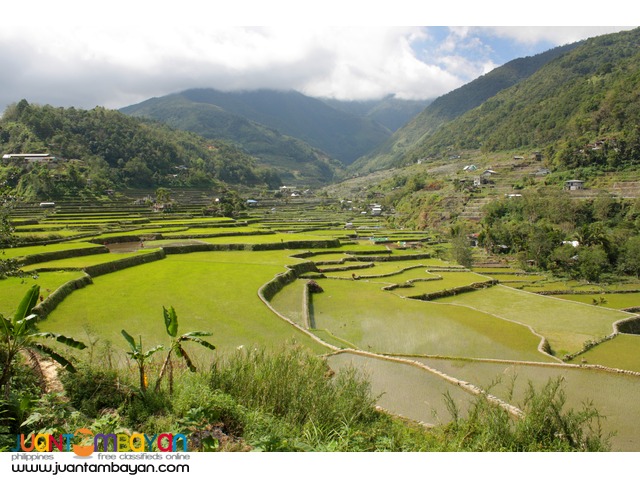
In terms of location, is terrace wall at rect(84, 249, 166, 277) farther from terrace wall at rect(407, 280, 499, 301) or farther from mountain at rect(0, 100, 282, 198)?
mountain at rect(0, 100, 282, 198)

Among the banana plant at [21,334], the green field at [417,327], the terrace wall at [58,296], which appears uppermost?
the banana plant at [21,334]

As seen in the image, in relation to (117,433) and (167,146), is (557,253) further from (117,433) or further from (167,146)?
(167,146)

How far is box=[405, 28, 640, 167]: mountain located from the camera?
216 feet

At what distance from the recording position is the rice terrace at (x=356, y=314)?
10.9m

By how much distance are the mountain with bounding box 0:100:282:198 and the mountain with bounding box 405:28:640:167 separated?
67862 mm

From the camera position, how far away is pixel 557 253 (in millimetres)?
39031

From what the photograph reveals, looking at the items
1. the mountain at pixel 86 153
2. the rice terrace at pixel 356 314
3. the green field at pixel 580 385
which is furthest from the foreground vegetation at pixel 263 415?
the mountain at pixel 86 153

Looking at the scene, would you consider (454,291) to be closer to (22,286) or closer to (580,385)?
(580,385)

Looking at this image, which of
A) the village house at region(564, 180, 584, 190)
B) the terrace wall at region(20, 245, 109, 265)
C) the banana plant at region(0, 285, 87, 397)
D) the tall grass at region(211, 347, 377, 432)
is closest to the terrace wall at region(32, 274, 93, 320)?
the terrace wall at region(20, 245, 109, 265)

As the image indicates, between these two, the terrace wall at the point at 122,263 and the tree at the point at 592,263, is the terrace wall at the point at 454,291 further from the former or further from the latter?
the terrace wall at the point at 122,263

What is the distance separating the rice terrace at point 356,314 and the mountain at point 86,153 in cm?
2305

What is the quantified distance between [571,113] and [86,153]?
307 ft

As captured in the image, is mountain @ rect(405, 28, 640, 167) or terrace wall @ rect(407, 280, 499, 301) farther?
mountain @ rect(405, 28, 640, 167)

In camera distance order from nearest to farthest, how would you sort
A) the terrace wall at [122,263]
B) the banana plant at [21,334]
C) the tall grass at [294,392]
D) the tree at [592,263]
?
the banana plant at [21,334], the tall grass at [294,392], the terrace wall at [122,263], the tree at [592,263]
